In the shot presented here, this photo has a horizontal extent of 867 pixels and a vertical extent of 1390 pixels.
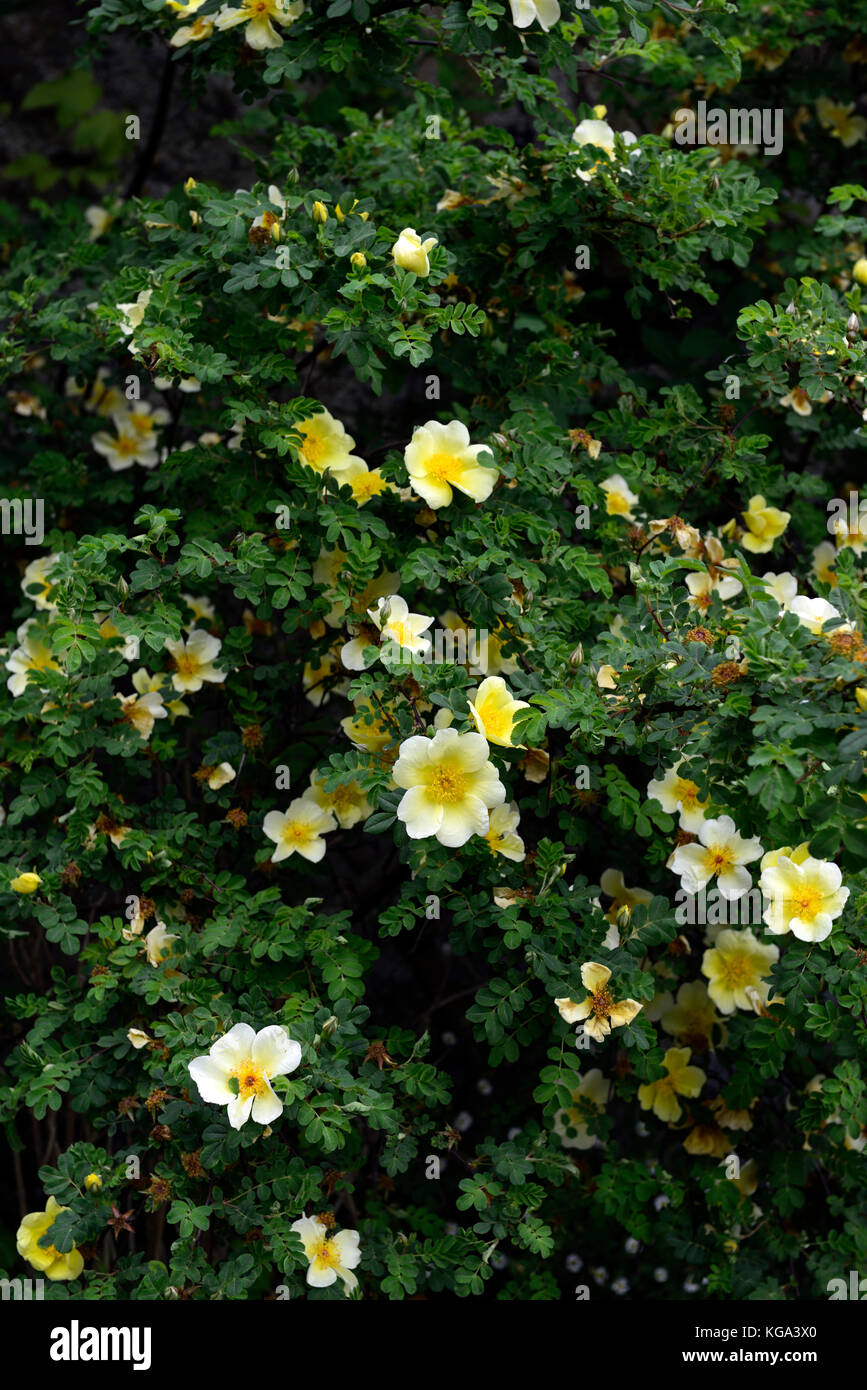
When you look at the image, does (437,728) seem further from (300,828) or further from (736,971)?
(736,971)

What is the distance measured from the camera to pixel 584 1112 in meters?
2.26

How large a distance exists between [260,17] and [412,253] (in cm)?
59

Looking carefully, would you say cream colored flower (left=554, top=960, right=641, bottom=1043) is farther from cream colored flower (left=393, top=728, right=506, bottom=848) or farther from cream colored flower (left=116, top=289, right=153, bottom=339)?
cream colored flower (left=116, top=289, right=153, bottom=339)

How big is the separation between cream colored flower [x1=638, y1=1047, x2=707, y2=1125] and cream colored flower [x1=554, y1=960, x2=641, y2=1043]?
0.43 meters

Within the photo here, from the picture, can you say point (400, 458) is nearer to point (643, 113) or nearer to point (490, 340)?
point (490, 340)

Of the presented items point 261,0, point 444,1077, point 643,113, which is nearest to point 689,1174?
point 444,1077

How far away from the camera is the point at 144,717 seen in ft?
7.49

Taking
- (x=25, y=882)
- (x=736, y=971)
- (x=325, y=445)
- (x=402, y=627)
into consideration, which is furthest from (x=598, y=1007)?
(x=325, y=445)

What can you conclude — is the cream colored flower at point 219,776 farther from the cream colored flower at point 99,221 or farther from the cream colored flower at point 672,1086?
the cream colored flower at point 99,221

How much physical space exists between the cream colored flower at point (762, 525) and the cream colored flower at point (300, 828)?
101cm

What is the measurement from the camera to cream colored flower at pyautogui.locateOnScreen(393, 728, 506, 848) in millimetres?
1699
